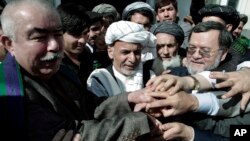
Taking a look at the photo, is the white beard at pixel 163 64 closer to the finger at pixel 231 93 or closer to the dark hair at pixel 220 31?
the dark hair at pixel 220 31

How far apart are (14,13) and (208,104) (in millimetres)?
1111

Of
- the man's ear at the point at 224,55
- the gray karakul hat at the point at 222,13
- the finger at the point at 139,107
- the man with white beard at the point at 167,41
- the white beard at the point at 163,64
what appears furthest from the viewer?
the gray karakul hat at the point at 222,13

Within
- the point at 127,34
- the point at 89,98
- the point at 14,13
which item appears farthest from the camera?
the point at 127,34

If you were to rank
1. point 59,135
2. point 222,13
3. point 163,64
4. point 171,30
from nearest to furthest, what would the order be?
point 59,135
point 163,64
point 171,30
point 222,13

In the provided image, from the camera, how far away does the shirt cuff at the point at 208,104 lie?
182cm

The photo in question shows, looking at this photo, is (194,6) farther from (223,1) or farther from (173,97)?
(173,97)

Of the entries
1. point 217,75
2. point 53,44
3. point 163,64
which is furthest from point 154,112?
point 163,64

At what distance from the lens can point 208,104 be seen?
1.83 m

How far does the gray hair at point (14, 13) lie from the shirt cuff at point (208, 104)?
3.05ft

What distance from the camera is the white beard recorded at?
330cm

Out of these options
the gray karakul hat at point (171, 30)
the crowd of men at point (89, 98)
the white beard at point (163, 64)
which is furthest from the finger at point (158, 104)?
the gray karakul hat at point (171, 30)

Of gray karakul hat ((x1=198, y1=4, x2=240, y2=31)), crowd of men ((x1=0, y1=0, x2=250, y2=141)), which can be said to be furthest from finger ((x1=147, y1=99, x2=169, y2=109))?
gray karakul hat ((x1=198, y1=4, x2=240, y2=31))

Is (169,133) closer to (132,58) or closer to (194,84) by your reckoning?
(194,84)

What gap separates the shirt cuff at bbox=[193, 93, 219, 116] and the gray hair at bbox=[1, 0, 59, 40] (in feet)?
3.05
